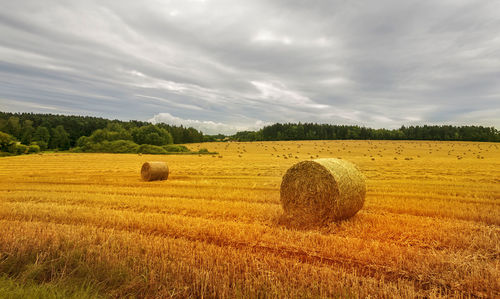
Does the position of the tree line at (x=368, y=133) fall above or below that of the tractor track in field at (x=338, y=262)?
above

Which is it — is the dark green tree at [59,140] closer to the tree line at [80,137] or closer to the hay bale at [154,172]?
the tree line at [80,137]

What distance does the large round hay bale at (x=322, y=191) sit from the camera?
7.28m

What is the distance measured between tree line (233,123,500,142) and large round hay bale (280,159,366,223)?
76.6m

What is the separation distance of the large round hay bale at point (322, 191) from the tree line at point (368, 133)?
76576 millimetres

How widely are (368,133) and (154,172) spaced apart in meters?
76.7

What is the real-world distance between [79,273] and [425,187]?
12.6 meters

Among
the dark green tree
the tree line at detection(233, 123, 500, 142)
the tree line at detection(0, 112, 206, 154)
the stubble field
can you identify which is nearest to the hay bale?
the stubble field

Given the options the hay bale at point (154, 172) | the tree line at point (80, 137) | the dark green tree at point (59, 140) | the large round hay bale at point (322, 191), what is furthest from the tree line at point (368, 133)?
the large round hay bale at point (322, 191)

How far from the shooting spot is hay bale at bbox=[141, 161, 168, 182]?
52.2 ft

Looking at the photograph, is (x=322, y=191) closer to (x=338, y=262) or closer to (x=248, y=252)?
(x=338, y=262)

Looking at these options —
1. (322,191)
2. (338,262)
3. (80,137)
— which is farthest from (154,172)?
(80,137)

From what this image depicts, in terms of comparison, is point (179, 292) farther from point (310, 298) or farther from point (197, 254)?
point (310, 298)

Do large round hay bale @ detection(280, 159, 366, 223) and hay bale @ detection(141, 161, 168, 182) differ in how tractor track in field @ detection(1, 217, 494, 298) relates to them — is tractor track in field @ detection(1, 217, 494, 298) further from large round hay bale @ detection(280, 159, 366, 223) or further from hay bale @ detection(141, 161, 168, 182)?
hay bale @ detection(141, 161, 168, 182)

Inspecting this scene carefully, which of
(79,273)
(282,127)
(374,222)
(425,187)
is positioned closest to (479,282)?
(374,222)
